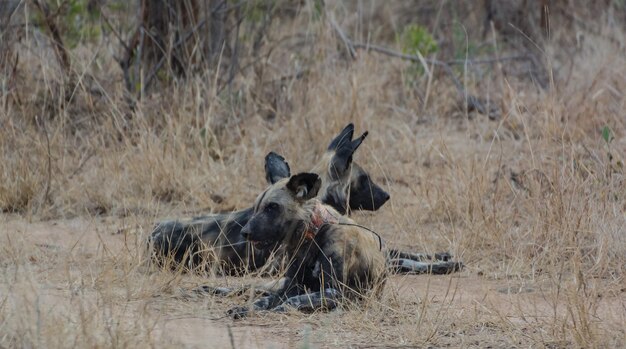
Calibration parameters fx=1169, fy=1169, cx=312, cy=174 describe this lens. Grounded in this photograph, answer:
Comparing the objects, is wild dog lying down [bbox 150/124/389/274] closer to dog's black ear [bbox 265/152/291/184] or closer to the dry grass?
dog's black ear [bbox 265/152/291/184]

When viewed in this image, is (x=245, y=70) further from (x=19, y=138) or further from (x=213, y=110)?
(x=19, y=138)

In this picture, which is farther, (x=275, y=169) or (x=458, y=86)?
(x=458, y=86)

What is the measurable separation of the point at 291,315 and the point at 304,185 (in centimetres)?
61

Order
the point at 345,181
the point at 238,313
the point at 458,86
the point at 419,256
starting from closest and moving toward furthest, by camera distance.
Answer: the point at 238,313
the point at 419,256
the point at 345,181
the point at 458,86

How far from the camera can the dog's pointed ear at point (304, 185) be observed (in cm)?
535

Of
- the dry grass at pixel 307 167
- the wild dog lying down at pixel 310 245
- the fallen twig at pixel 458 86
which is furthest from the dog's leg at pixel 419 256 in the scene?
the fallen twig at pixel 458 86

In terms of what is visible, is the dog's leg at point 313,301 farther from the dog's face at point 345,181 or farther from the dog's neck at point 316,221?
the dog's face at point 345,181

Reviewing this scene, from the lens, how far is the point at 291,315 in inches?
205

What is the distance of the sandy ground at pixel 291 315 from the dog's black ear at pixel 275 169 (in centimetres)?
66

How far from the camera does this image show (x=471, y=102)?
990cm

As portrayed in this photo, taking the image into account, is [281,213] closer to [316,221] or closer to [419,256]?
[316,221]

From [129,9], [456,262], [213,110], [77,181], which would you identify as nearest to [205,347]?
[456,262]

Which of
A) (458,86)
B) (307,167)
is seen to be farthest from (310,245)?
(458,86)

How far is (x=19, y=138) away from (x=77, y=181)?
49cm
